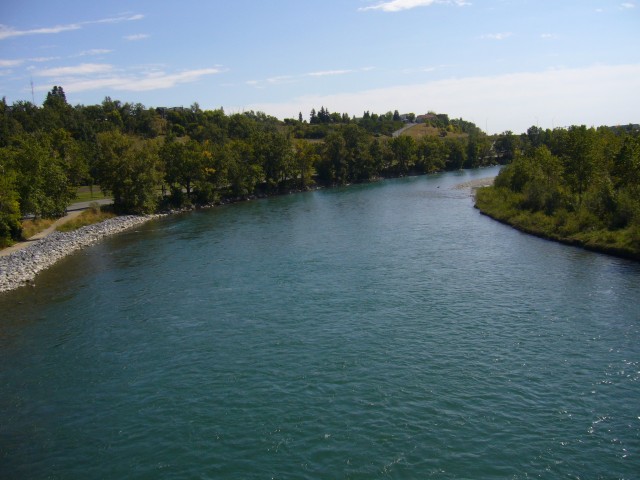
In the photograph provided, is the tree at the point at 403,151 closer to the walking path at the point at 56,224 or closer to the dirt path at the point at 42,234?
the walking path at the point at 56,224

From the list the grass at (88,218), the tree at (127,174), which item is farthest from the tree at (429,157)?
the grass at (88,218)

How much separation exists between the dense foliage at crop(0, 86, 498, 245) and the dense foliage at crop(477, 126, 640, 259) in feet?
158

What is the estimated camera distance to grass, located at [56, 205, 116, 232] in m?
60.4

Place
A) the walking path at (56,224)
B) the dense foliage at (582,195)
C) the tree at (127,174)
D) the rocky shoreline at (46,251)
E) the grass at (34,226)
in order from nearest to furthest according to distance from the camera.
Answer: the rocky shoreline at (46,251), the dense foliage at (582,195), the walking path at (56,224), the grass at (34,226), the tree at (127,174)

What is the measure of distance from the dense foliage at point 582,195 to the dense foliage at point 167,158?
158 feet

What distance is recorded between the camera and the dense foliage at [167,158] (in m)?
58.5

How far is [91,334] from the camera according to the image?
1099 inches

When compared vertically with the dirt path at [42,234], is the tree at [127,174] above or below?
above

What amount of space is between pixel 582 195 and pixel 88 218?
62.0 m

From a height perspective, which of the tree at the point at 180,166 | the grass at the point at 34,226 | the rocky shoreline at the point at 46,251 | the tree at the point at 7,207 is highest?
the tree at the point at 180,166

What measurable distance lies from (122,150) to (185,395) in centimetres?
6254

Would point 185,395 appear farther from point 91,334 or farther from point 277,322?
point 91,334

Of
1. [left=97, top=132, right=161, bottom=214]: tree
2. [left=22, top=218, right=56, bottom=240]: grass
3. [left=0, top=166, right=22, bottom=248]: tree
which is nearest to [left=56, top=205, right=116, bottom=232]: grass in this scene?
[left=22, top=218, right=56, bottom=240]: grass

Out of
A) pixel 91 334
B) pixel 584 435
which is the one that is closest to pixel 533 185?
pixel 584 435
